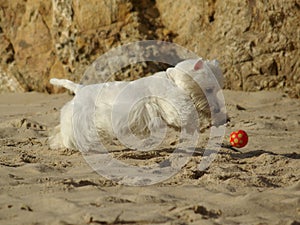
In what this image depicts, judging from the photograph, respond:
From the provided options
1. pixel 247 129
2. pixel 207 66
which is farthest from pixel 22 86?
pixel 207 66

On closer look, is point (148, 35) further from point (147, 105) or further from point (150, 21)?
point (147, 105)

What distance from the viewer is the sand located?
3.21 meters

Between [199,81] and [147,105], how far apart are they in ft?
1.57

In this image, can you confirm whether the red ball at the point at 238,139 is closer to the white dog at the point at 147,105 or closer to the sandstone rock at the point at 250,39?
the white dog at the point at 147,105

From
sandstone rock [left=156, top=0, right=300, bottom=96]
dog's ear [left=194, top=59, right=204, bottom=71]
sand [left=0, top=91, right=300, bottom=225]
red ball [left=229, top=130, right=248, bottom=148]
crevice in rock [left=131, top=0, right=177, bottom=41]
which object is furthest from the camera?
crevice in rock [left=131, top=0, right=177, bottom=41]

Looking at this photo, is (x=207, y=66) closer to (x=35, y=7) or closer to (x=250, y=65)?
(x=250, y=65)

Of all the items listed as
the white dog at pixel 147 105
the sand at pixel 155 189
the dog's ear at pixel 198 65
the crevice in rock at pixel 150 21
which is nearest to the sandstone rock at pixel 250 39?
the crevice in rock at pixel 150 21

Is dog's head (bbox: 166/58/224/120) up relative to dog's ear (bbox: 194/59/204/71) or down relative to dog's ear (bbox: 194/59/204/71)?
down

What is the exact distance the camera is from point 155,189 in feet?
12.5

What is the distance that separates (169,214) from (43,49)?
6.33 m

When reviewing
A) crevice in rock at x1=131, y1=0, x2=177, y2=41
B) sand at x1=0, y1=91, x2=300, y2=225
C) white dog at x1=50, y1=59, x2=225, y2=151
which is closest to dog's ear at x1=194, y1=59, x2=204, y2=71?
white dog at x1=50, y1=59, x2=225, y2=151

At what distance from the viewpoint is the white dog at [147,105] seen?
477 centimetres

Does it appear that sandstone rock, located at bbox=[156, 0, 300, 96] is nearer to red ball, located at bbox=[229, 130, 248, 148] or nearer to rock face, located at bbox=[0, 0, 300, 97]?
rock face, located at bbox=[0, 0, 300, 97]

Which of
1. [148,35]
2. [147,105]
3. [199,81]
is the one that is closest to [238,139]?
[199,81]
